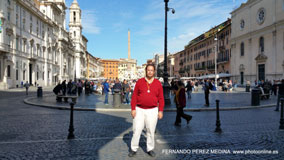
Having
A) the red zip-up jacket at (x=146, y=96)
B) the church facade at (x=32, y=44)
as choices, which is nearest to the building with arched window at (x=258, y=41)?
the church facade at (x=32, y=44)

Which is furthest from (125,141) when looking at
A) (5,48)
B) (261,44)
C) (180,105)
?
(261,44)

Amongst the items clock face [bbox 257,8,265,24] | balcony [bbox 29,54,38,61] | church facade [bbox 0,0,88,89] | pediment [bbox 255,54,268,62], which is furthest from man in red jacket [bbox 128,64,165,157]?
balcony [bbox 29,54,38,61]

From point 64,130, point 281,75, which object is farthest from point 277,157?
point 281,75

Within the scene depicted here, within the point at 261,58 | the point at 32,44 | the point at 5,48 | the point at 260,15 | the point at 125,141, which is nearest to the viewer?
the point at 125,141

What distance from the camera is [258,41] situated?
131 ft

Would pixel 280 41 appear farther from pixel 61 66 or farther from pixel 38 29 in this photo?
pixel 61 66

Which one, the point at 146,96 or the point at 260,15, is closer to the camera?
the point at 146,96

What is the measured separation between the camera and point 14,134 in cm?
634

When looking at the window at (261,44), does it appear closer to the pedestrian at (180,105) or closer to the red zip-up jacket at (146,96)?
the pedestrian at (180,105)

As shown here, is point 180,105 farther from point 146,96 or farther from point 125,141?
point 146,96

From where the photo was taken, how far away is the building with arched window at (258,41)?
35188 millimetres

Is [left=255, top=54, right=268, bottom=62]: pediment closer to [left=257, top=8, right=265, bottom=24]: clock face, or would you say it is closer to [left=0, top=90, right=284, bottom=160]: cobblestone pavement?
[left=257, top=8, right=265, bottom=24]: clock face

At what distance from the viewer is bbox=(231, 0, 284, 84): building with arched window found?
3519 centimetres

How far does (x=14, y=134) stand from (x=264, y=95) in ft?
56.6
